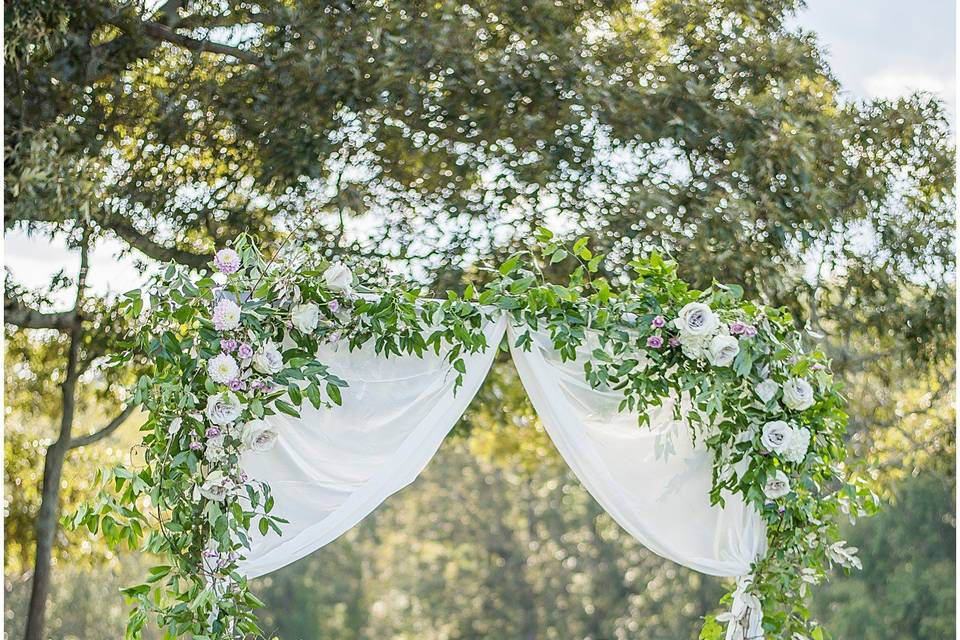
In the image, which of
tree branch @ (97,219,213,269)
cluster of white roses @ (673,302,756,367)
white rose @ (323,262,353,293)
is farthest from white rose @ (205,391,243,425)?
tree branch @ (97,219,213,269)

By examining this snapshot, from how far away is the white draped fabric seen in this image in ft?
10.0

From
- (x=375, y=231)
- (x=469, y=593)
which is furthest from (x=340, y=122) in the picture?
(x=469, y=593)

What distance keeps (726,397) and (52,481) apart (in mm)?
3388

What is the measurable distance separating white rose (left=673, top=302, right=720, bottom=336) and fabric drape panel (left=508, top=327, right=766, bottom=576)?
0.32 metres

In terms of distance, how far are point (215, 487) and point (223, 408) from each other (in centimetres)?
21

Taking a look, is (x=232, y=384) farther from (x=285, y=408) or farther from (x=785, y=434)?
(x=785, y=434)

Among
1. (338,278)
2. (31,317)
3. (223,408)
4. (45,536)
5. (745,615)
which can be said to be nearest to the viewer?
(223,408)

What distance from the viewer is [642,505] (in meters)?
3.28

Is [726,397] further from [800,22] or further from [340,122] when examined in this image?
[800,22]

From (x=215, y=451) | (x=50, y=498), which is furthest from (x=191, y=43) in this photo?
(x=215, y=451)

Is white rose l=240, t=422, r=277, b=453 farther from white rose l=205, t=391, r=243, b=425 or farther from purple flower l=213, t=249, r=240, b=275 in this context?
purple flower l=213, t=249, r=240, b=275

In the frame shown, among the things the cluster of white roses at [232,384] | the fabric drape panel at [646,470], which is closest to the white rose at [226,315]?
the cluster of white roses at [232,384]

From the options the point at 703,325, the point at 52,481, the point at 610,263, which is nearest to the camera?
the point at 703,325

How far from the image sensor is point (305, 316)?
2.94 m
